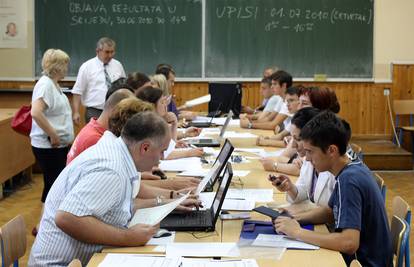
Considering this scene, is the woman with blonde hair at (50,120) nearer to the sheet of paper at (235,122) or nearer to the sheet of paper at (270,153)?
the sheet of paper at (270,153)

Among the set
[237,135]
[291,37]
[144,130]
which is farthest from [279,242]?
[291,37]

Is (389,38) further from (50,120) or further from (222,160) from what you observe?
(222,160)

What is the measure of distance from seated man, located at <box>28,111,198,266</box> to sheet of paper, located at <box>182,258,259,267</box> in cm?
29

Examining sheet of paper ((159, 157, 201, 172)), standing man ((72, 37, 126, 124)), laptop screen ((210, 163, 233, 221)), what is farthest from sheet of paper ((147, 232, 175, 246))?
standing man ((72, 37, 126, 124))

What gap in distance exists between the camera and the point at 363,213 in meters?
2.87

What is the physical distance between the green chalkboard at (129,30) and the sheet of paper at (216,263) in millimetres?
6831

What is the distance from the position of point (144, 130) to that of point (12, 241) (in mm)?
827

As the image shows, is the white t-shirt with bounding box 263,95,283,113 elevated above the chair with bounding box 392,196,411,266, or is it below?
above

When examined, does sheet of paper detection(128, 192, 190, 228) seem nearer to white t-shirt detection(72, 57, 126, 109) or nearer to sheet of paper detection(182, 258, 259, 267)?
sheet of paper detection(182, 258, 259, 267)

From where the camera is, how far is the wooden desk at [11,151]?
22.2ft

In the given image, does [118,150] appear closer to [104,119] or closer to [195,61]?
[104,119]

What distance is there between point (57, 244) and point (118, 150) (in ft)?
1.49

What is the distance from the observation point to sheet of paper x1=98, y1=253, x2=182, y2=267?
2485 mm

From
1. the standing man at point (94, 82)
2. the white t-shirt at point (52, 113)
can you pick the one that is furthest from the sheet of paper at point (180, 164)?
the standing man at point (94, 82)
